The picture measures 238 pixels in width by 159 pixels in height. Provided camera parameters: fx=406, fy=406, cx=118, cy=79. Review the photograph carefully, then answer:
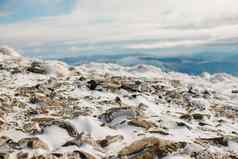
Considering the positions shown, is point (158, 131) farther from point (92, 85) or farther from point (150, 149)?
point (92, 85)

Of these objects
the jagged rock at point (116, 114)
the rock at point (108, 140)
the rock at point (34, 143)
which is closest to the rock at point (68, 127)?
the rock at point (108, 140)

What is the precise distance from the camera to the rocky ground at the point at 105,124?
30641 mm

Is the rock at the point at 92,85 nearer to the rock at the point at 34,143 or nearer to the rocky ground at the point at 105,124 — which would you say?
the rocky ground at the point at 105,124

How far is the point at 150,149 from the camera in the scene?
3028 centimetres

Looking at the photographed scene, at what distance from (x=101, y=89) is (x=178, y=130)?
27608 millimetres

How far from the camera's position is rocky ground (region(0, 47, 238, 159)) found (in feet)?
101

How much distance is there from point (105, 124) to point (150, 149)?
36.8ft

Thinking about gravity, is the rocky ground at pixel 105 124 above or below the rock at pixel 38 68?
below

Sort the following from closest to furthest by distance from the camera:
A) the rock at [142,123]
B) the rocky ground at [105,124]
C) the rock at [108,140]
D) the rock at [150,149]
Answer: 1. the rock at [150,149]
2. the rocky ground at [105,124]
3. the rock at [108,140]
4. the rock at [142,123]

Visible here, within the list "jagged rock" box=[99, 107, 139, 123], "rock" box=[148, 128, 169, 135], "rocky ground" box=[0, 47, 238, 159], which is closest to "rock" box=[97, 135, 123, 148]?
"rocky ground" box=[0, 47, 238, 159]

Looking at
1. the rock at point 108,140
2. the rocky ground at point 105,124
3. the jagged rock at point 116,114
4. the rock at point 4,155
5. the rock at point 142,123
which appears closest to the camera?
the rock at point 4,155

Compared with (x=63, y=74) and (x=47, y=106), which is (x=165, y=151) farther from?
(x=63, y=74)

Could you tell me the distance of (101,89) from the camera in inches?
2586

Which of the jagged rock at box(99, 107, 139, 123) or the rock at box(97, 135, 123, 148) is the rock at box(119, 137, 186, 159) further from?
the jagged rock at box(99, 107, 139, 123)
